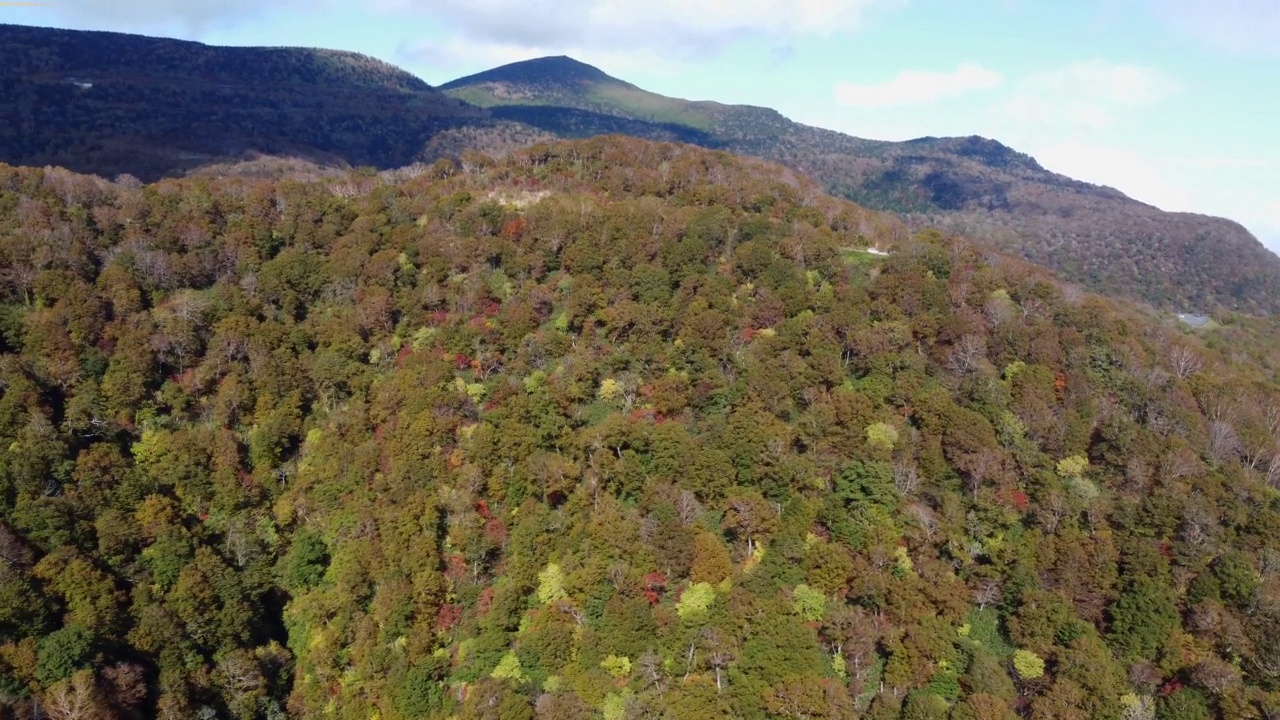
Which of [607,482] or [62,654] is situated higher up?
[607,482]

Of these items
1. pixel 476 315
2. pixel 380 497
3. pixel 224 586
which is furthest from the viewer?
pixel 476 315

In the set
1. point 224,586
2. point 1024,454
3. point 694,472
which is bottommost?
point 224,586

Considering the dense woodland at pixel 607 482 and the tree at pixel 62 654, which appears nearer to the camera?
the tree at pixel 62 654

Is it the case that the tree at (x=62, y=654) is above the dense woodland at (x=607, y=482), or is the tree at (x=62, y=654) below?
below

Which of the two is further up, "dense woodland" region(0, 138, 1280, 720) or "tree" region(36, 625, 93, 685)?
"dense woodland" region(0, 138, 1280, 720)

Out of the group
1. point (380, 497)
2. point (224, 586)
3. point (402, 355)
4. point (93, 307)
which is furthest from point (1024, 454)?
point (93, 307)

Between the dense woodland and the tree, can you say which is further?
the dense woodland

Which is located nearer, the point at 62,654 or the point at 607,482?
the point at 62,654

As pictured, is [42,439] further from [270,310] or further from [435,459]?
[435,459]
